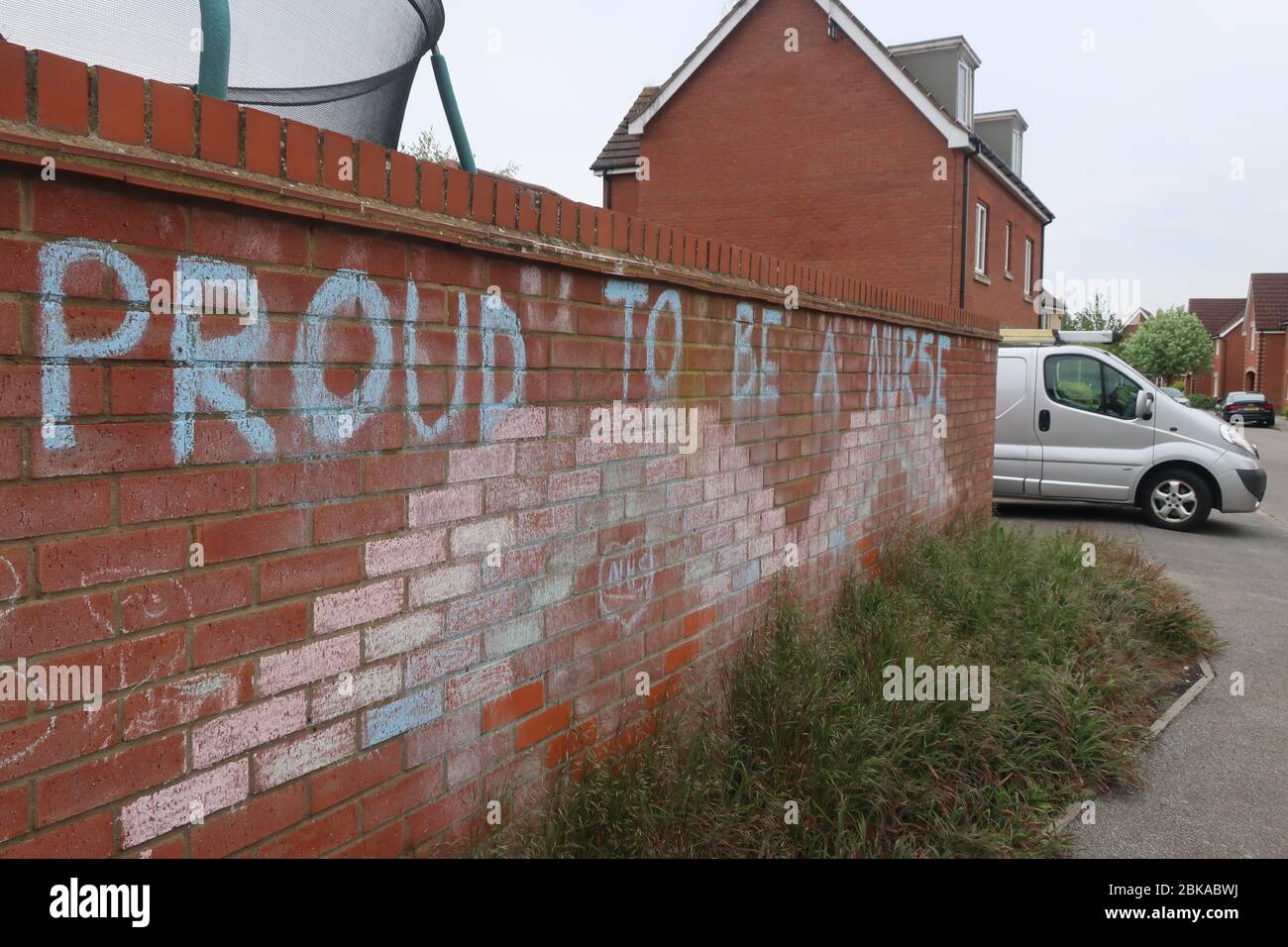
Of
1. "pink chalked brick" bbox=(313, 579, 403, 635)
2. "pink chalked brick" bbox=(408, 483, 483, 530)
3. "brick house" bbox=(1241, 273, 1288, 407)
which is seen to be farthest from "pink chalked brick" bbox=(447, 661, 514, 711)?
"brick house" bbox=(1241, 273, 1288, 407)

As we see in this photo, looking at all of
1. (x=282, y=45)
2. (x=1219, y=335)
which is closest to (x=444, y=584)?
(x=282, y=45)

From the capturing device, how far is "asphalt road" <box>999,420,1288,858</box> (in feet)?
12.4

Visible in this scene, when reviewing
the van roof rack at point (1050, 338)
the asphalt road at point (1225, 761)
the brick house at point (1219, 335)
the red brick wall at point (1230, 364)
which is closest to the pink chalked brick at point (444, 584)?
the asphalt road at point (1225, 761)

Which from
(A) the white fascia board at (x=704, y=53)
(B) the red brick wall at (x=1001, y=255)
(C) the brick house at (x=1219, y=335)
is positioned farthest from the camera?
(C) the brick house at (x=1219, y=335)

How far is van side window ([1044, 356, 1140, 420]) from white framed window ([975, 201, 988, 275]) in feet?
29.4

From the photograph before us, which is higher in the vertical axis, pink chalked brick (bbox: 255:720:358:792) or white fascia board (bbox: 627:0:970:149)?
white fascia board (bbox: 627:0:970:149)

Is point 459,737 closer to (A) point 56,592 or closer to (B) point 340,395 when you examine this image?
(B) point 340,395

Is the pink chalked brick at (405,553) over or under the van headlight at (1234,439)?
under

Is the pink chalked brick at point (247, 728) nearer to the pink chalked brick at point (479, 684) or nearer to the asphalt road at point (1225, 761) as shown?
the pink chalked brick at point (479, 684)

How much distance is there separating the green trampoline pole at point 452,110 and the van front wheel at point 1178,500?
10339mm

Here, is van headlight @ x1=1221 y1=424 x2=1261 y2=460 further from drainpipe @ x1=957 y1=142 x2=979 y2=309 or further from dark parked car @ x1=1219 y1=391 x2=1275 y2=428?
dark parked car @ x1=1219 y1=391 x2=1275 y2=428

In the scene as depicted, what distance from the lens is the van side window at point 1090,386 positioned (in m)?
11.7

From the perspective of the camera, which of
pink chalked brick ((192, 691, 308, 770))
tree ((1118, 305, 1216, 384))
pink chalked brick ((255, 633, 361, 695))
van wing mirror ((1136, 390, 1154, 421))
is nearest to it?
pink chalked brick ((192, 691, 308, 770))

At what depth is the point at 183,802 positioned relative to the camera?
1995mm
